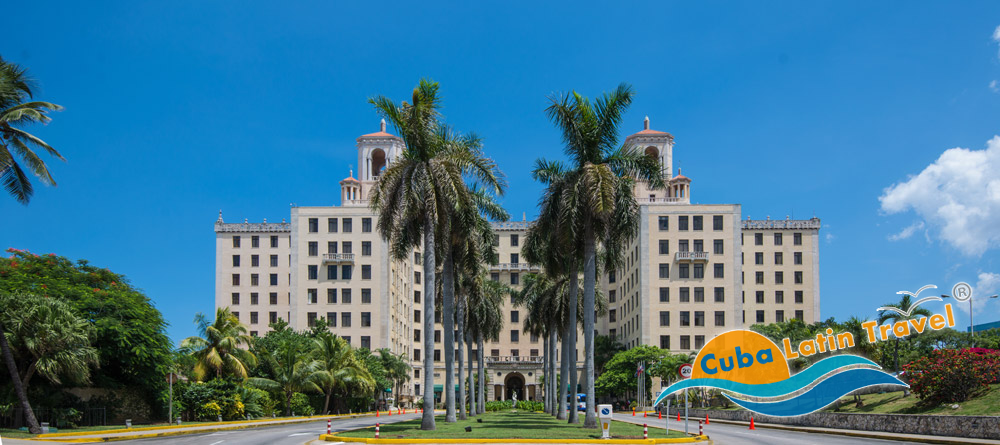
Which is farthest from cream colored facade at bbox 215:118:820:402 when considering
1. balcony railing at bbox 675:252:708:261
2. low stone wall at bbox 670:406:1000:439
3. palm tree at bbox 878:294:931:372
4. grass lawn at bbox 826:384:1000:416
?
grass lawn at bbox 826:384:1000:416

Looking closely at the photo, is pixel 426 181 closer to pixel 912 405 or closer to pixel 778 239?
pixel 912 405

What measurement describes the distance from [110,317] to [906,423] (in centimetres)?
3948

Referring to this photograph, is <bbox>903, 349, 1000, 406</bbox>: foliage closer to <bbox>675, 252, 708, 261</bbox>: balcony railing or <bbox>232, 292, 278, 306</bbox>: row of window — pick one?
<bbox>675, 252, 708, 261</bbox>: balcony railing

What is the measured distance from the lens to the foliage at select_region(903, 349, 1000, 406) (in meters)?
35.2

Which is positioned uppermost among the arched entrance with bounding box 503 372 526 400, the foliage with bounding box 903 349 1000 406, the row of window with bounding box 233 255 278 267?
the row of window with bounding box 233 255 278 267

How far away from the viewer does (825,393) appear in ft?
146

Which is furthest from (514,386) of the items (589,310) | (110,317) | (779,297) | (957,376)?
(957,376)

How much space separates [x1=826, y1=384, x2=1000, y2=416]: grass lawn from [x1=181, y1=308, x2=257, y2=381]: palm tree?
3965 centimetres

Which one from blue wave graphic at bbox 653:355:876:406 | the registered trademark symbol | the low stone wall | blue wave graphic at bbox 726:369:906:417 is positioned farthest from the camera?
blue wave graphic at bbox 653:355:876:406

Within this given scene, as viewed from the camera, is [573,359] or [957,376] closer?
[957,376]

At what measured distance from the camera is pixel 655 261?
105 metres

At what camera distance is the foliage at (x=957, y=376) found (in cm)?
3525

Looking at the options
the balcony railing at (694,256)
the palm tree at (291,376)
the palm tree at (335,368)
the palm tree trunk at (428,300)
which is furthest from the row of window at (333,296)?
the palm tree trunk at (428,300)

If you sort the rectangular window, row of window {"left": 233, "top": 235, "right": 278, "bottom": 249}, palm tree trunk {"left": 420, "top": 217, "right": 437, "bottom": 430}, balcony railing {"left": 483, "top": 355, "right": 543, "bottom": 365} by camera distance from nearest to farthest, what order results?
palm tree trunk {"left": 420, "top": 217, "right": 437, "bottom": 430}, the rectangular window, row of window {"left": 233, "top": 235, "right": 278, "bottom": 249}, balcony railing {"left": 483, "top": 355, "right": 543, "bottom": 365}
